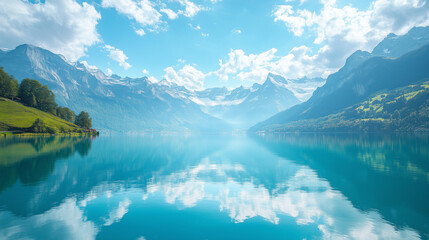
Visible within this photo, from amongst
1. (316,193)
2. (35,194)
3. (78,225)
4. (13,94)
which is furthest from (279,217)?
(13,94)

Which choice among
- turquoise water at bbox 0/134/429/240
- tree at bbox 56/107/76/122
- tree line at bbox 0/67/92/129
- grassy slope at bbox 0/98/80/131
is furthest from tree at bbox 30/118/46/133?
turquoise water at bbox 0/134/429/240

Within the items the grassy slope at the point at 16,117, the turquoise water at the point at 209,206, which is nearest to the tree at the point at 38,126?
the grassy slope at the point at 16,117

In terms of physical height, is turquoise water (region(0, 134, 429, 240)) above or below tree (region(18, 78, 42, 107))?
below

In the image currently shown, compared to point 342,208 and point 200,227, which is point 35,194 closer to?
point 200,227

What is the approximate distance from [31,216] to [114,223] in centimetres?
718

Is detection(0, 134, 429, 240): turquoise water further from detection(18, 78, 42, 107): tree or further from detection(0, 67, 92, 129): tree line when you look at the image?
detection(18, 78, 42, 107): tree

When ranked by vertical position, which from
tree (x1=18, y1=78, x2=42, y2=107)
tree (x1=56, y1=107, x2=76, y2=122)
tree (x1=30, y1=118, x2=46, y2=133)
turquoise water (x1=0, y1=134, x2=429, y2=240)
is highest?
tree (x1=18, y1=78, x2=42, y2=107)

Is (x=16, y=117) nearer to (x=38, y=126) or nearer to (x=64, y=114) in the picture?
(x=38, y=126)

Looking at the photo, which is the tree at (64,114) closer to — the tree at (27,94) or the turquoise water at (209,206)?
the tree at (27,94)

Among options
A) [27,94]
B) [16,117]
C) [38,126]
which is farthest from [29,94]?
[38,126]

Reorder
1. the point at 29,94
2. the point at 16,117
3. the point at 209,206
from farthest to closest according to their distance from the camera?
1. the point at 29,94
2. the point at 16,117
3. the point at 209,206

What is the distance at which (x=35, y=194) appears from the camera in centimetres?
2459

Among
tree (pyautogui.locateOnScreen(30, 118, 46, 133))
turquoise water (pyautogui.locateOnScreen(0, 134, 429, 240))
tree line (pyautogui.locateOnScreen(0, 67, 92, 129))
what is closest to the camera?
turquoise water (pyautogui.locateOnScreen(0, 134, 429, 240))

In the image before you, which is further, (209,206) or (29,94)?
(29,94)
